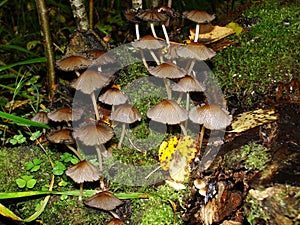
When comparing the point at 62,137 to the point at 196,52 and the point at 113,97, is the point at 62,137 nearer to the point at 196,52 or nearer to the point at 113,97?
the point at 113,97

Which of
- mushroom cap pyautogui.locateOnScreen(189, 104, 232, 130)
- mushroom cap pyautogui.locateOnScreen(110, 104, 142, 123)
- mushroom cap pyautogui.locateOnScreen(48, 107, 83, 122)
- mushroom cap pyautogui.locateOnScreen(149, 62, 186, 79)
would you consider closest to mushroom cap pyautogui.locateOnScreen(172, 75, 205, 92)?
mushroom cap pyautogui.locateOnScreen(149, 62, 186, 79)

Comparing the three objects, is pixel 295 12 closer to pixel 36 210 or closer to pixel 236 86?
pixel 236 86

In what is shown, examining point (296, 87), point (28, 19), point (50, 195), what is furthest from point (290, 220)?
point (28, 19)

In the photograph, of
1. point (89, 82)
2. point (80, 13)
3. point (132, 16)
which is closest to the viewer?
point (89, 82)

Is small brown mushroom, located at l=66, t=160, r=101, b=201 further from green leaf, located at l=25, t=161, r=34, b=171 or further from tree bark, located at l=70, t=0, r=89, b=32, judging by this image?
tree bark, located at l=70, t=0, r=89, b=32

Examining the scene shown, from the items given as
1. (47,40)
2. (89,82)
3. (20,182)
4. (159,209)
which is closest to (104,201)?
(159,209)

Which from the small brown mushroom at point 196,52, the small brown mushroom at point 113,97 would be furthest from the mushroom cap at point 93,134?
the small brown mushroom at point 196,52

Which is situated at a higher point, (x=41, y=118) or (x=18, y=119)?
(x=18, y=119)
